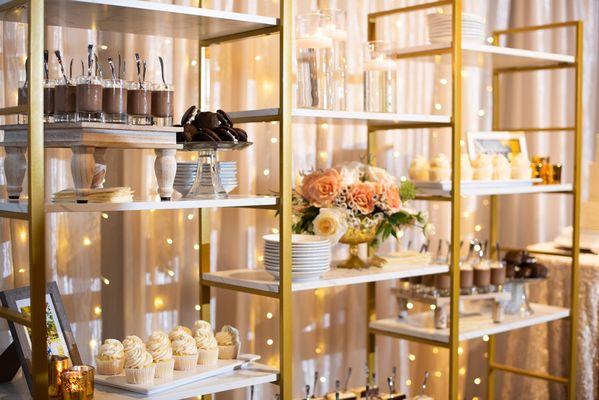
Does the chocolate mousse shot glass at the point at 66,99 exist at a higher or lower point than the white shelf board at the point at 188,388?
higher

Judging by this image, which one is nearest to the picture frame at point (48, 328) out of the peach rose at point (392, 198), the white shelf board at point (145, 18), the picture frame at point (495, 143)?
the white shelf board at point (145, 18)

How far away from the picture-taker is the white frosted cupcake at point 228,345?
2.56 metres

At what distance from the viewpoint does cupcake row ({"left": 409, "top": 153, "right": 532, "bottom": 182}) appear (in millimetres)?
3180

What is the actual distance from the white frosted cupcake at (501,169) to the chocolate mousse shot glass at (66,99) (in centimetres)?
172

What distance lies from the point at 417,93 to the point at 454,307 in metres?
1.04

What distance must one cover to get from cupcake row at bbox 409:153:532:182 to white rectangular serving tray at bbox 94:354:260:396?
1.06m

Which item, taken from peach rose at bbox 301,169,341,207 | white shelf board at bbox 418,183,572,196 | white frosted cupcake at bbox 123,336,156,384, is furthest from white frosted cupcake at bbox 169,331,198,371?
white shelf board at bbox 418,183,572,196

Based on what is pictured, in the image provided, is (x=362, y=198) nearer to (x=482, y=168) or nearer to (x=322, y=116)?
(x=322, y=116)

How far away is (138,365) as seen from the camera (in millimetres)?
2279

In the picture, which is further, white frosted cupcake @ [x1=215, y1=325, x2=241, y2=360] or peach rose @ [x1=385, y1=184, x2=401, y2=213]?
peach rose @ [x1=385, y1=184, x2=401, y2=213]

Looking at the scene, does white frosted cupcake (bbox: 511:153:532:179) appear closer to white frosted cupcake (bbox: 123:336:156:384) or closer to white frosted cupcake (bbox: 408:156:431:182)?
white frosted cupcake (bbox: 408:156:431:182)

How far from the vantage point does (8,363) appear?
7.73ft

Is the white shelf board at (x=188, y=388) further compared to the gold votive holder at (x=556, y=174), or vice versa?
the gold votive holder at (x=556, y=174)

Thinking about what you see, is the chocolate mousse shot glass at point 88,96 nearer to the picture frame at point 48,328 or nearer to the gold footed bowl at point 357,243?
the picture frame at point 48,328
